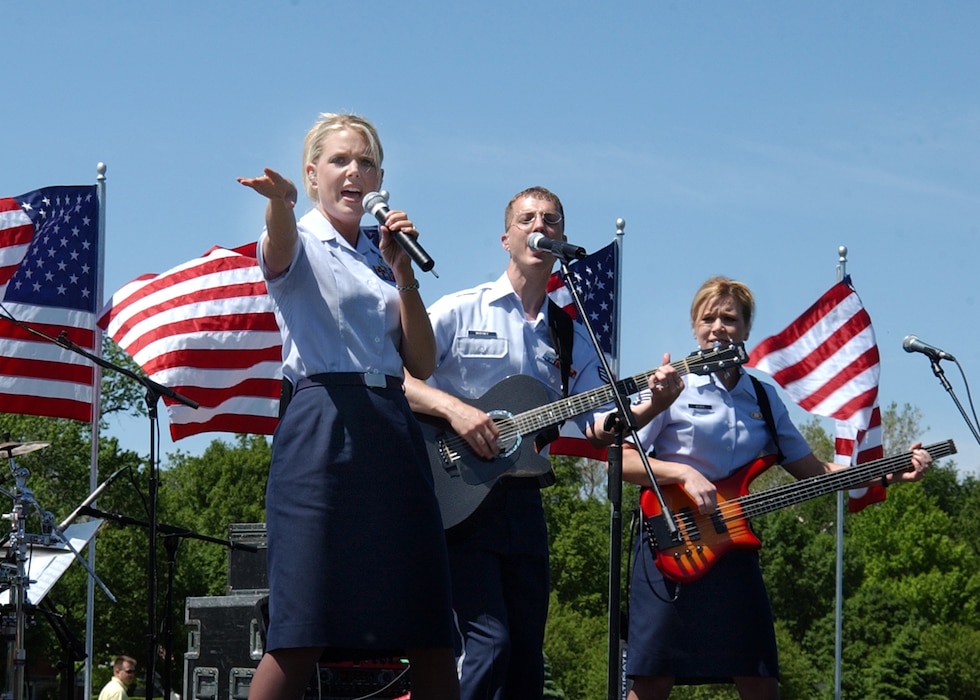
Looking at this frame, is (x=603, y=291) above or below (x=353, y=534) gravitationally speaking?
above

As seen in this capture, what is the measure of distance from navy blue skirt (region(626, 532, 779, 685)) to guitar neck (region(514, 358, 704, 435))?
0.98 m

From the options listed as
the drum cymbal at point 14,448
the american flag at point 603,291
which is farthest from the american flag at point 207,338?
the american flag at point 603,291

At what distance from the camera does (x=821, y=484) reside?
6.18 m

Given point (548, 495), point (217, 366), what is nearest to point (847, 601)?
point (548, 495)

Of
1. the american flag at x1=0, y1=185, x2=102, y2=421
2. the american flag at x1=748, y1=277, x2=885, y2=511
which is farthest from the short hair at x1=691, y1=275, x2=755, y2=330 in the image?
the american flag at x1=0, y1=185, x2=102, y2=421

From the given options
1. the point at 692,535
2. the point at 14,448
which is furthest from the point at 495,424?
the point at 14,448

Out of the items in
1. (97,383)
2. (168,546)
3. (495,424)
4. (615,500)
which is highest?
(97,383)

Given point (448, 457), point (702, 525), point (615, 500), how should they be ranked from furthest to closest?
point (702, 525), point (448, 457), point (615, 500)

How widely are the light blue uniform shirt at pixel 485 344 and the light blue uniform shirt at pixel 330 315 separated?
1162mm

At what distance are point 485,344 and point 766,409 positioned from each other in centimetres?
158

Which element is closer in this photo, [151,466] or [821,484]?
[821,484]

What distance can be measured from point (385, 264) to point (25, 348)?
7921 millimetres

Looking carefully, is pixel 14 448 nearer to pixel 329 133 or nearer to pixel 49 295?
pixel 49 295

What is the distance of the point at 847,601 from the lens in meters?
46.7
